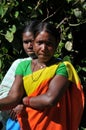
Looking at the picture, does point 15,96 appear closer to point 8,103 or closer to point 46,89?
point 8,103

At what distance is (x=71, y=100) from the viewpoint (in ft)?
9.91

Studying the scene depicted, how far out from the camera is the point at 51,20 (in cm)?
531

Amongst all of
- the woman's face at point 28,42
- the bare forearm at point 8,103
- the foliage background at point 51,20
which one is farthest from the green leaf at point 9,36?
the bare forearm at point 8,103

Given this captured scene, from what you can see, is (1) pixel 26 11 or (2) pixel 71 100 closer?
(2) pixel 71 100

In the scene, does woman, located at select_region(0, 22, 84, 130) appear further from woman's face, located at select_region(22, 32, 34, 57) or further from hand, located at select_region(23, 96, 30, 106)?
woman's face, located at select_region(22, 32, 34, 57)

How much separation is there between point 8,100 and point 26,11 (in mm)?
2172

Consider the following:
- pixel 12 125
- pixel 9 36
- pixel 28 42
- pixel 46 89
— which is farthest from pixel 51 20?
pixel 46 89

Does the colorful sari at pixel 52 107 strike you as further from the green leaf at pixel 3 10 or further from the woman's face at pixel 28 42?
the green leaf at pixel 3 10

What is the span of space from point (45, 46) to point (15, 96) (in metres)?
0.35

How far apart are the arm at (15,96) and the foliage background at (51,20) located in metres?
1.78

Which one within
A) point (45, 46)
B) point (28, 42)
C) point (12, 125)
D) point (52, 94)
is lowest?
point (12, 125)

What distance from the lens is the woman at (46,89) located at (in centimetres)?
291

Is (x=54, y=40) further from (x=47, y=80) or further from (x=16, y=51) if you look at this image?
(x=16, y=51)

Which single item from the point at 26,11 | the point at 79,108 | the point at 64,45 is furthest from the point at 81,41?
the point at 79,108
